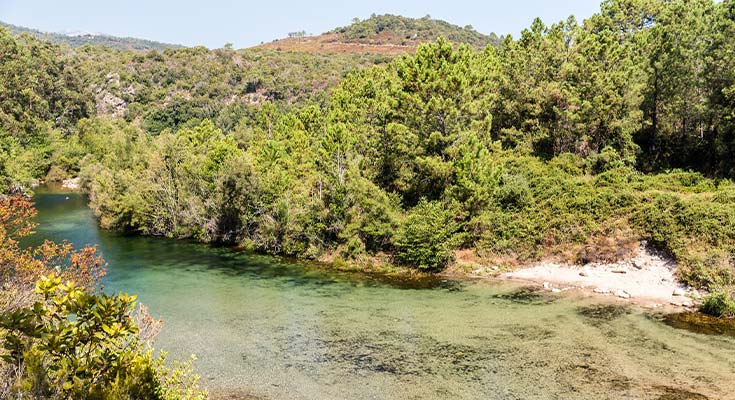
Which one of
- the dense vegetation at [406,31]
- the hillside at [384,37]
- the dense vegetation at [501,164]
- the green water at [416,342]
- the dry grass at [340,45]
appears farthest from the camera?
the dense vegetation at [406,31]

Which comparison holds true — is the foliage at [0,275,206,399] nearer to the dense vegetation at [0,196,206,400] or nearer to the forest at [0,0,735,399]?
the dense vegetation at [0,196,206,400]

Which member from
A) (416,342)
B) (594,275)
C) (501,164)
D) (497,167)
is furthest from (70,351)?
(501,164)

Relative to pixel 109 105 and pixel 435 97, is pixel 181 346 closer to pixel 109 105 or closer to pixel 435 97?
pixel 435 97

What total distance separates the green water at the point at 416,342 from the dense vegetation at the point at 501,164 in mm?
4948

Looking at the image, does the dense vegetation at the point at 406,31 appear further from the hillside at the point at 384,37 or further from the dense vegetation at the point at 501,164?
the dense vegetation at the point at 501,164

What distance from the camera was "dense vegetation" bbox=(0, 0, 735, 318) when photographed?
99.1 ft

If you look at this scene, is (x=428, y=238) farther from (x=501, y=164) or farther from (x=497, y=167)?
(x=501, y=164)

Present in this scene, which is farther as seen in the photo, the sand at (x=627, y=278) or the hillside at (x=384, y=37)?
the hillside at (x=384, y=37)

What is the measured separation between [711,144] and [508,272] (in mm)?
21501

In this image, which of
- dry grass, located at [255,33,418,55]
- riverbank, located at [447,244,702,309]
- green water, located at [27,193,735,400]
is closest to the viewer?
green water, located at [27,193,735,400]

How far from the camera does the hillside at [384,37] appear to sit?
158550mm

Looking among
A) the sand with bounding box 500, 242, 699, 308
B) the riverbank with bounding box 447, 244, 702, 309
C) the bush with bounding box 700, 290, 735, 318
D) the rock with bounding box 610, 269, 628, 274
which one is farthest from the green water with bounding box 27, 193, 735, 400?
the rock with bounding box 610, 269, 628, 274

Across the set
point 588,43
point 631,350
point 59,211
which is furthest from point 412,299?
point 59,211

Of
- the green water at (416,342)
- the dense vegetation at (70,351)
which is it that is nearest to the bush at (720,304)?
the green water at (416,342)
